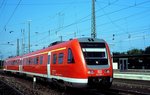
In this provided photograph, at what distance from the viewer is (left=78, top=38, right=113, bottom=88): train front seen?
639 inches

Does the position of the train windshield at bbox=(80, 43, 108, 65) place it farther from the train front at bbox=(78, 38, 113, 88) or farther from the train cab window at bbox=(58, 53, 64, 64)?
the train cab window at bbox=(58, 53, 64, 64)

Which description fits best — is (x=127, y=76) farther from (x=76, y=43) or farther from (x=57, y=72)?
(x=76, y=43)

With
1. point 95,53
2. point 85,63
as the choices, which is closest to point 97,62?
point 95,53

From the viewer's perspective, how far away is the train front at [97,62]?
16.2m

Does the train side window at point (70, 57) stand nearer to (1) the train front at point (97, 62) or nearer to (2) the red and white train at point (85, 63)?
(2) the red and white train at point (85, 63)

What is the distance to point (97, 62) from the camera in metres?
16.8

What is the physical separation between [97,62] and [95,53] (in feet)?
1.91

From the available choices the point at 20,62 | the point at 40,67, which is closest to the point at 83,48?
the point at 40,67

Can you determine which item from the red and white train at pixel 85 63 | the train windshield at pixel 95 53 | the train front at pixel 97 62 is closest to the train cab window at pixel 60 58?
the red and white train at pixel 85 63

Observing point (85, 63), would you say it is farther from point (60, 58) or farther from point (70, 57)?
point (60, 58)

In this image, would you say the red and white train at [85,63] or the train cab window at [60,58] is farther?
the train cab window at [60,58]

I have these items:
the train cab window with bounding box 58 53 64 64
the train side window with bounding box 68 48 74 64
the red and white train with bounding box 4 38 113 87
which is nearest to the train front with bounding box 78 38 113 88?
the red and white train with bounding box 4 38 113 87

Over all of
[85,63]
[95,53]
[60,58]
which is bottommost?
[85,63]

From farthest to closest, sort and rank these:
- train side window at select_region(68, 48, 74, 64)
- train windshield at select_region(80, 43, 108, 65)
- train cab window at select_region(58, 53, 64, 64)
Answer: train cab window at select_region(58, 53, 64, 64) < train side window at select_region(68, 48, 74, 64) < train windshield at select_region(80, 43, 108, 65)
